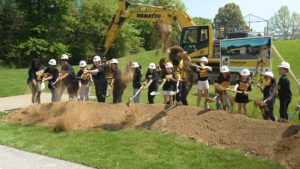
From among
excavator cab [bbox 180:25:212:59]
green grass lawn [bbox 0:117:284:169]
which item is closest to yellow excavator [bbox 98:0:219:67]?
excavator cab [bbox 180:25:212:59]

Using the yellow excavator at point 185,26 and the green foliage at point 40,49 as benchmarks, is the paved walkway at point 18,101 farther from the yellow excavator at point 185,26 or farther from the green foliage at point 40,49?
the green foliage at point 40,49

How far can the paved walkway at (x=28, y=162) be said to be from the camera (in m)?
7.39

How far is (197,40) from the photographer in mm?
21781

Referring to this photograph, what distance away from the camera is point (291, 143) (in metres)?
7.57

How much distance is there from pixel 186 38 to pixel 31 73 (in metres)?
9.80

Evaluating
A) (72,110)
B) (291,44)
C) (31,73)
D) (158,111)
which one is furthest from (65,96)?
(291,44)

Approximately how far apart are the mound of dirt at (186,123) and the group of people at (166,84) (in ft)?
3.16

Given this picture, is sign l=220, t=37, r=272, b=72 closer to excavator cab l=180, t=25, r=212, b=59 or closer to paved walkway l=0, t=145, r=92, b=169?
excavator cab l=180, t=25, r=212, b=59

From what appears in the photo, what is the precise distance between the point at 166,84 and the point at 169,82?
0.11 metres

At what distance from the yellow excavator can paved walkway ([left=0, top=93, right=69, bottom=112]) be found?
6.52m

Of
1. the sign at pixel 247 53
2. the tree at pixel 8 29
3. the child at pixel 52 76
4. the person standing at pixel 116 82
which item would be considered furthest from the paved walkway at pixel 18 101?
the tree at pixel 8 29

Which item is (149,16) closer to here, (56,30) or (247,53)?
(247,53)

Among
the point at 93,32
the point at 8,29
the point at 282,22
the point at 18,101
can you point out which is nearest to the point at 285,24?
the point at 282,22

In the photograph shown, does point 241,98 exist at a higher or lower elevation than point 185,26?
lower
